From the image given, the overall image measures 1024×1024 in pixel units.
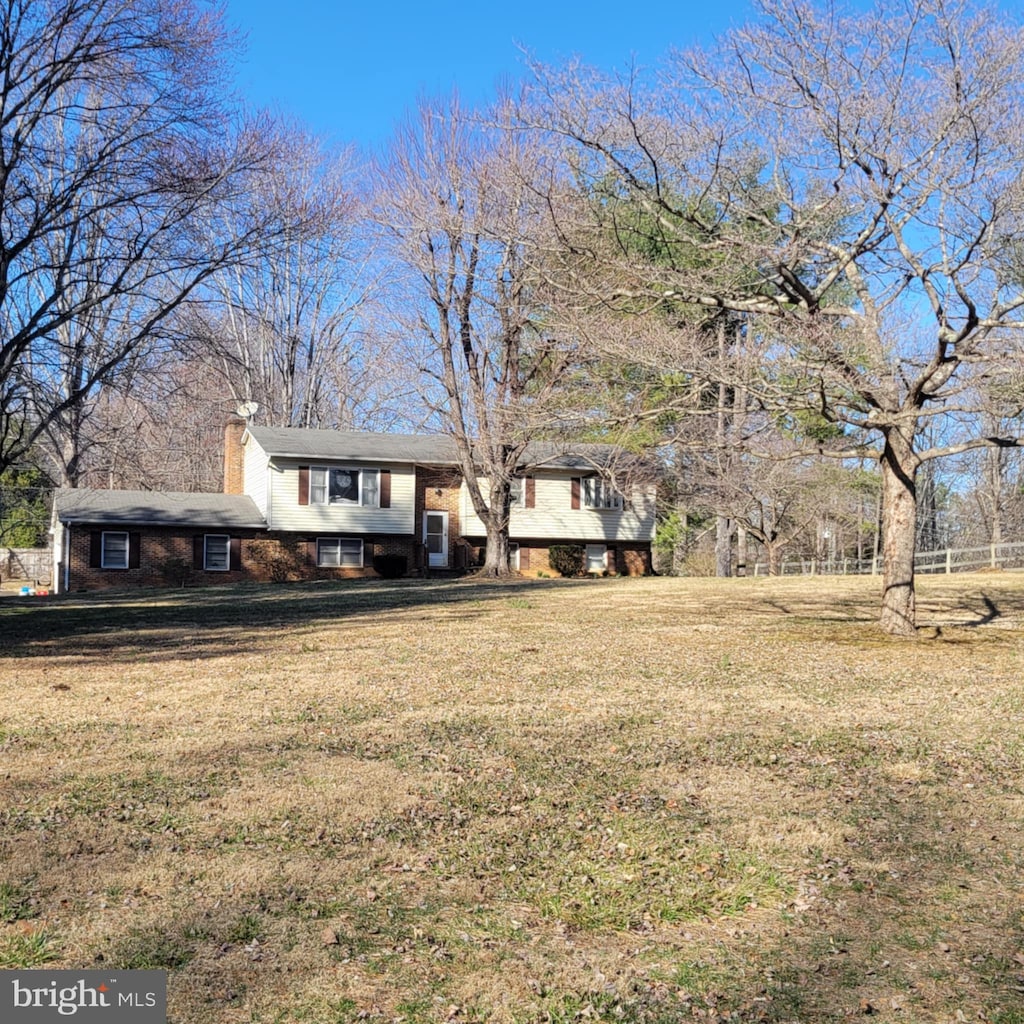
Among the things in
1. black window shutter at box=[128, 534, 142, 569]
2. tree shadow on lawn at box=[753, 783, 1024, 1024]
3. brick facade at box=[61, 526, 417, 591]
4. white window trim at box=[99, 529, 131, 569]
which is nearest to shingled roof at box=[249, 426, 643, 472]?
brick facade at box=[61, 526, 417, 591]

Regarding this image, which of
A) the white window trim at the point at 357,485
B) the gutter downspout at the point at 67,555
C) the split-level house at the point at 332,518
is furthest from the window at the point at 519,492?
the gutter downspout at the point at 67,555

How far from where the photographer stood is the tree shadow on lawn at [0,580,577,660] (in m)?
12.6

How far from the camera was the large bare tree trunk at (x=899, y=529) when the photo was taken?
1233 centimetres

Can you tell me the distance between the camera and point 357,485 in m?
32.1

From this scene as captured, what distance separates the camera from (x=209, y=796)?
18.4 ft

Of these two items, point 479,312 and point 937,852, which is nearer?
point 937,852

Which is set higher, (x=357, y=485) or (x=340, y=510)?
(x=357, y=485)

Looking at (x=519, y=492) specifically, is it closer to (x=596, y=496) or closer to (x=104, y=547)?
(x=596, y=496)

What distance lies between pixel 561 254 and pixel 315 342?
30.1 metres

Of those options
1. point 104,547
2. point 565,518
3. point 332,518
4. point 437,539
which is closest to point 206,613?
point 104,547

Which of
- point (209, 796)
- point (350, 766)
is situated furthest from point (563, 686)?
point (209, 796)

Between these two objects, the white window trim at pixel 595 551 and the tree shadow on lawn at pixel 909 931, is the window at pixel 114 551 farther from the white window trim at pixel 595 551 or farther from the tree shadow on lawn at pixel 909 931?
the tree shadow on lawn at pixel 909 931

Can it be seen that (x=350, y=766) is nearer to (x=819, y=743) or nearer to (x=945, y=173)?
(x=819, y=743)

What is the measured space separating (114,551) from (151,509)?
1726 millimetres
